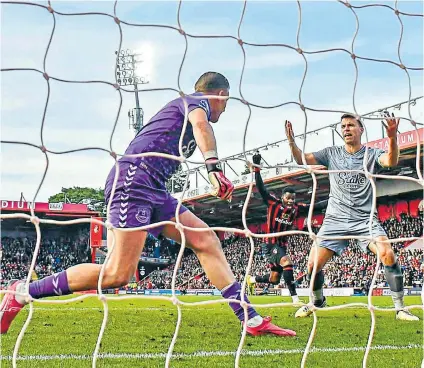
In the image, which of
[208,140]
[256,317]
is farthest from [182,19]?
[256,317]

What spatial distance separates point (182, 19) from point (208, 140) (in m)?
0.66

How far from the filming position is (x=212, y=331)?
561 cm

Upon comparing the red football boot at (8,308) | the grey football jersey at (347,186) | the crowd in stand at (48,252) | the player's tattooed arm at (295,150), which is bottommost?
the crowd in stand at (48,252)

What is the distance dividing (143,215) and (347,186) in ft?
8.80

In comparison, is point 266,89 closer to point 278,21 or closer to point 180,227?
point 278,21

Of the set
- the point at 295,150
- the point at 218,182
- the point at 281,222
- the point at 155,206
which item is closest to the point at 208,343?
the point at 155,206

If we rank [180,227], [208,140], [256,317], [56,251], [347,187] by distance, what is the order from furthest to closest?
[56,251] < [347,187] < [256,317] < [208,140] < [180,227]

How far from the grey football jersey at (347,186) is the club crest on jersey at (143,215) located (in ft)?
7.73

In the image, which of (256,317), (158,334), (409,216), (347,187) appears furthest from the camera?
(409,216)

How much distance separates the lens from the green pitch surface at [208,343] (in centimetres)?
390

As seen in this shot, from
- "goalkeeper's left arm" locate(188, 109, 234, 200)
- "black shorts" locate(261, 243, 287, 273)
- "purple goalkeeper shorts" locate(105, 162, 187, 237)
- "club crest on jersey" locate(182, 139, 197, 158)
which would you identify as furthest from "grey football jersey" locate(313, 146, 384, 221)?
"black shorts" locate(261, 243, 287, 273)

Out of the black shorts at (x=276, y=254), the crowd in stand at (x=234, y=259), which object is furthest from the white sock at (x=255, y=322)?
the crowd in stand at (x=234, y=259)

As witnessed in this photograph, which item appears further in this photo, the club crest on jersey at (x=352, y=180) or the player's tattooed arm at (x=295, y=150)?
the club crest on jersey at (x=352, y=180)

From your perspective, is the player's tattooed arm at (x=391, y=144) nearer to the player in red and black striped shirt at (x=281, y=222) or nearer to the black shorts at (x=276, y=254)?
the player in red and black striped shirt at (x=281, y=222)
